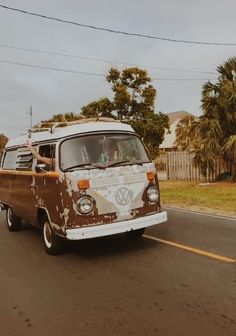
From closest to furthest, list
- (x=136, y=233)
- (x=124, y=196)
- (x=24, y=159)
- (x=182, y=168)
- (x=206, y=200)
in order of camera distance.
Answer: (x=124, y=196) → (x=136, y=233) → (x=24, y=159) → (x=206, y=200) → (x=182, y=168)

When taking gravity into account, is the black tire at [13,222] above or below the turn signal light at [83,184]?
below

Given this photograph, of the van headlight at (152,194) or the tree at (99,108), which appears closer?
the van headlight at (152,194)

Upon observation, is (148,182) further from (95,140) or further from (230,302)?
(230,302)

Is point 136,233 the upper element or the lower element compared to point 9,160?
lower

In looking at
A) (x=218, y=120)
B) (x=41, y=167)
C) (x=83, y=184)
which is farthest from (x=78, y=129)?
(x=218, y=120)

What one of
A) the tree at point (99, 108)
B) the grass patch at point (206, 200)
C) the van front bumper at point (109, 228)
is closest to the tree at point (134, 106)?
the tree at point (99, 108)

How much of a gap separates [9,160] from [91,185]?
4.47 m

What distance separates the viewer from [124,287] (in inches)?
245

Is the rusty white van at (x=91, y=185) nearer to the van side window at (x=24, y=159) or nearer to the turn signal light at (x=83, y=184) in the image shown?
the turn signal light at (x=83, y=184)

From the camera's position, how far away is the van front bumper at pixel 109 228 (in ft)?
24.6

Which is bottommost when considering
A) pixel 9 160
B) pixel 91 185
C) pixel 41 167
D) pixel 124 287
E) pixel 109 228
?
pixel 124 287

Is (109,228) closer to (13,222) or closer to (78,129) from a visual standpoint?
(78,129)

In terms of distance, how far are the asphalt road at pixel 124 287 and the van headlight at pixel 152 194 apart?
89 centimetres

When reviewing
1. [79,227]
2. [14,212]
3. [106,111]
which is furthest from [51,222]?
[106,111]
